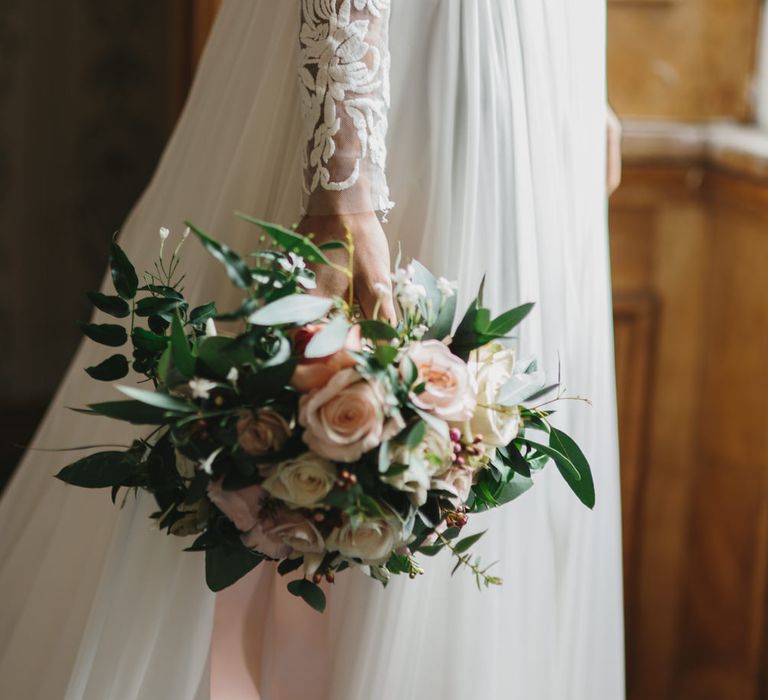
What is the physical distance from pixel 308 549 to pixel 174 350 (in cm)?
18

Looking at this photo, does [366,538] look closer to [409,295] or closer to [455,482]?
[455,482]

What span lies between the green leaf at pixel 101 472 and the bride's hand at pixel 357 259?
0.71ft

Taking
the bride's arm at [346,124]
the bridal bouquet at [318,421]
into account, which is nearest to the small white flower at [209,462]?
the bridal bouquet at [318,421]

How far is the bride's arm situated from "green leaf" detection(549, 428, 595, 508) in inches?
7.8

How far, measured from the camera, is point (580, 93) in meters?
1.03

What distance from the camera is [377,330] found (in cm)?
74

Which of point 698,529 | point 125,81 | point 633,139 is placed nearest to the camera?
point 633,139

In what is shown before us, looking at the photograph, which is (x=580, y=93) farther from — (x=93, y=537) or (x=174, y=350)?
(x=93, y=537)

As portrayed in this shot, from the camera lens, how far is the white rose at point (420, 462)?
0.70 metres

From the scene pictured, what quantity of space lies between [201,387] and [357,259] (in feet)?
0.73

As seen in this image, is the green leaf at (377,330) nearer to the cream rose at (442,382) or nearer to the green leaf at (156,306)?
the cream rose at (442,382)

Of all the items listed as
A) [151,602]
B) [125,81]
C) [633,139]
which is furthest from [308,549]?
[125,81]

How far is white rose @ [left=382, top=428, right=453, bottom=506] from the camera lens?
70 cm

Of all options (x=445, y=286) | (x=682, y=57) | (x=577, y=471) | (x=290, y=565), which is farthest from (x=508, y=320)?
(x=682, y=57)
